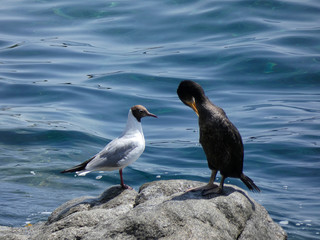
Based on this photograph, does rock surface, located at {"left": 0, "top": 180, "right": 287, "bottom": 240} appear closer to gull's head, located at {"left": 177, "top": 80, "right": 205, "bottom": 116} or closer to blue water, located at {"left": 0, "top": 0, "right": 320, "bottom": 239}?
gull's head, located at {"left": 177, "top": 80, "right": 205, "bottom": 116}

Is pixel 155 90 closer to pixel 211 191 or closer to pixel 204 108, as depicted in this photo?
pixel 204 108

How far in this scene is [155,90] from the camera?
49.1 feet

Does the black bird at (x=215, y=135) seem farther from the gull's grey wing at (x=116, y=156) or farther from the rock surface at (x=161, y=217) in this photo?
the gull's grey wing at (x=116, y=156)

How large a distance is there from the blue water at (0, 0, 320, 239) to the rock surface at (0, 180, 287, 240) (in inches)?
87.4

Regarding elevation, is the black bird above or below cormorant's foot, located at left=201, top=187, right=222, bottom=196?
above

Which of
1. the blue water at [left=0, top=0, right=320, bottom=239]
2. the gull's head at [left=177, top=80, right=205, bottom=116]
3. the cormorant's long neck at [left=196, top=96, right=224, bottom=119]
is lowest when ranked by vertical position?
the blue water at [left=0, top=0, right=320, bottom=239]

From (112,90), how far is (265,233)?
30.9 ft

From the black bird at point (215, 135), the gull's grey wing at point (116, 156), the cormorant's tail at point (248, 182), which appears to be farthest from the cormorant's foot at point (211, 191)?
the gull's grey wing at point (116, 156)

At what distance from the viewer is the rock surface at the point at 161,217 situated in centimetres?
521

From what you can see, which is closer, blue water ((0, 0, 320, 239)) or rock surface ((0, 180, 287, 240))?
rock surface ((0, 180, 287, 240))

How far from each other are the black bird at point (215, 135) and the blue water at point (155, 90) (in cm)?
278

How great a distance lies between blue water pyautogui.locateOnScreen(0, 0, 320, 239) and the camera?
34.0 ft

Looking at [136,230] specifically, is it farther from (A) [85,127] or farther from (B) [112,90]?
(B) [112,90]

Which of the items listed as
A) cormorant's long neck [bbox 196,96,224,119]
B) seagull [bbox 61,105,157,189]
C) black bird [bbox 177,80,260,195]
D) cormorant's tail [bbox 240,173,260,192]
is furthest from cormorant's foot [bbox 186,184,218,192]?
seagull [bbox 61,105,157,189]
